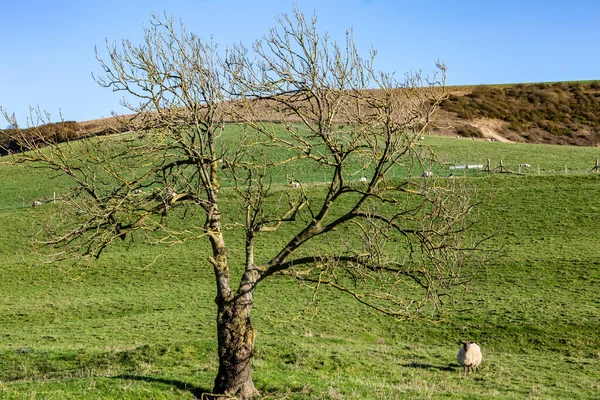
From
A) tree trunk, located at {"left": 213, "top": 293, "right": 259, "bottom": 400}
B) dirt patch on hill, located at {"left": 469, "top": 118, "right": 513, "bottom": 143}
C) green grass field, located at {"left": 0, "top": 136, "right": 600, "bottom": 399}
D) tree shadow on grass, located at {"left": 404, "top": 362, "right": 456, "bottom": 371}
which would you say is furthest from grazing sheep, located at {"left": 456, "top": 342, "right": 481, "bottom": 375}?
dirt patch on hill, located at {"left": 469, "top": 118, "right": 513, "bottom": 143}

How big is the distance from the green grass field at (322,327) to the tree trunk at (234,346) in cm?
101

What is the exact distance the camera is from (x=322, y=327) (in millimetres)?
30484

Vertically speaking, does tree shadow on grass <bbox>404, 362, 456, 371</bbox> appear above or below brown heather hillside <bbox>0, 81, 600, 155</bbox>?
below

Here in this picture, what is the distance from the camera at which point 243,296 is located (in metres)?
16.6

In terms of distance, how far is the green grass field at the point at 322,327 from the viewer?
1906 centimetres

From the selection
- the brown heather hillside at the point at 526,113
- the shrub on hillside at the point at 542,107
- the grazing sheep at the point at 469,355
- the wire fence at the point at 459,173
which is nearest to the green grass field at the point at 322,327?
the grazing sheep at the point at 469,355

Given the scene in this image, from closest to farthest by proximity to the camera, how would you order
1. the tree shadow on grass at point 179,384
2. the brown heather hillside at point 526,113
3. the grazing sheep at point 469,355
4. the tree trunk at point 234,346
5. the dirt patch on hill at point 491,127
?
the tree trunk at point 234,346 < the tree shadow on grass at point 179,384 < the grazing sheep at point 469,355 < the dirt patch on hill at point 491,127 < the brown heather hillside at point 526,113

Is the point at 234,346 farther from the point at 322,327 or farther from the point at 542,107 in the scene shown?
the point at 542,107

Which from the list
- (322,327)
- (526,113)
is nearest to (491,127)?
(526,113)

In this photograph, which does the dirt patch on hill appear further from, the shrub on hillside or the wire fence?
the wire fence

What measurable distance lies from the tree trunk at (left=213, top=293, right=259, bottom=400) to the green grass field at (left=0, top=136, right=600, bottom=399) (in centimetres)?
101

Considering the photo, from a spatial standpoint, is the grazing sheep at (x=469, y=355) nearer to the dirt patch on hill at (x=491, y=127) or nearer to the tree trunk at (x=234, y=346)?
the tree trunk at (x=234, y=346)

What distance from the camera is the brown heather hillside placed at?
3895 inches

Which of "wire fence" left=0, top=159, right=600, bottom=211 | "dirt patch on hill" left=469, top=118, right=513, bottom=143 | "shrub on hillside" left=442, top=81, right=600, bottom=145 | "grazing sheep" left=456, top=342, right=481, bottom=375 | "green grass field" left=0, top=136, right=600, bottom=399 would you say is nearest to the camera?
"green grass field" left=0, top=136, right=600, bottom=399
